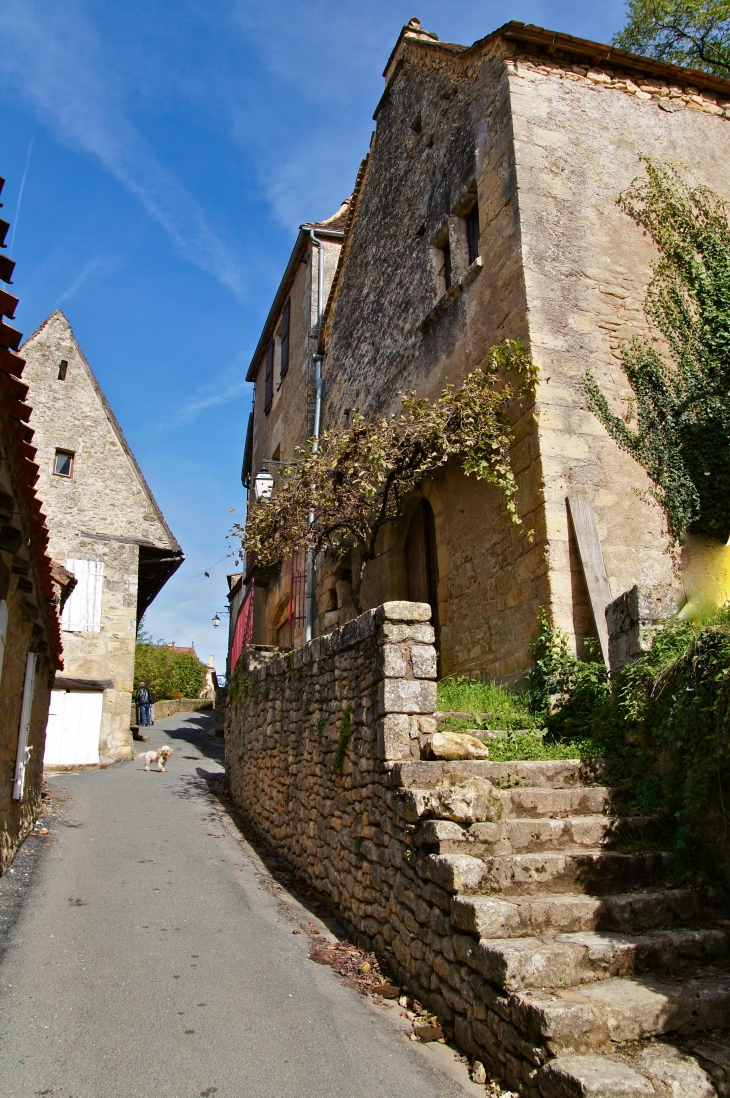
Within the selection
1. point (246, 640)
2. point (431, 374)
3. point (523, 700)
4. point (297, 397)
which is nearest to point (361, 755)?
point (523, 700)

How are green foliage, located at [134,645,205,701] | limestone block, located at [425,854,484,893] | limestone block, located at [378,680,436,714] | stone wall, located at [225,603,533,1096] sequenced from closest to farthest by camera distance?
stone wall, located at [225,603,533,1096]
limestone block, located at [425,854,484,893]
limestone block, located at [378,680,436,714]
green foliage, located at [134,645,205,701]

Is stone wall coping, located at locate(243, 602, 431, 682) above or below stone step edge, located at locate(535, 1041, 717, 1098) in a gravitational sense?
above

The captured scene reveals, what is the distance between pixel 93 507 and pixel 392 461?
9.82m

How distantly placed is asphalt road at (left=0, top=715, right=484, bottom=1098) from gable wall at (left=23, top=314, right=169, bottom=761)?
7645 mm

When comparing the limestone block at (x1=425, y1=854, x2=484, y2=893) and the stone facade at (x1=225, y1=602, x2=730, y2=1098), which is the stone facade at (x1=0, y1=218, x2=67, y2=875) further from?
the limestone block at (x1=425, y1=854, x2=484, y2=893)

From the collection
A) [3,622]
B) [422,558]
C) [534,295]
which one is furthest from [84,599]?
[534,295]

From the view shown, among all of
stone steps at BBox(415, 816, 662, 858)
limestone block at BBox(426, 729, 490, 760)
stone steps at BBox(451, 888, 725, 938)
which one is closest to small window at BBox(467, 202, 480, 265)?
limestone block at BBox(426, 729, 490, 760)

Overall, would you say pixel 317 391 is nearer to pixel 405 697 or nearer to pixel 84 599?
pixel 84 599

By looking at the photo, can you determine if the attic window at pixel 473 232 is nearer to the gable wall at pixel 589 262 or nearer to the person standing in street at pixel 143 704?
the gable wall at pixel 589 262

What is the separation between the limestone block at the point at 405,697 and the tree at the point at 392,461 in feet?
7.54

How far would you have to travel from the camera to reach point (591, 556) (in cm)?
610

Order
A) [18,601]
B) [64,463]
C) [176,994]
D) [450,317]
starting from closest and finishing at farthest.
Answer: [176,994], [18,601], [450,317], [64,463]

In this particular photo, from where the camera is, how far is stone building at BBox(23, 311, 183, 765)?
14.3 meters

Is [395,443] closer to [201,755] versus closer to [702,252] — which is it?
[702,252]
